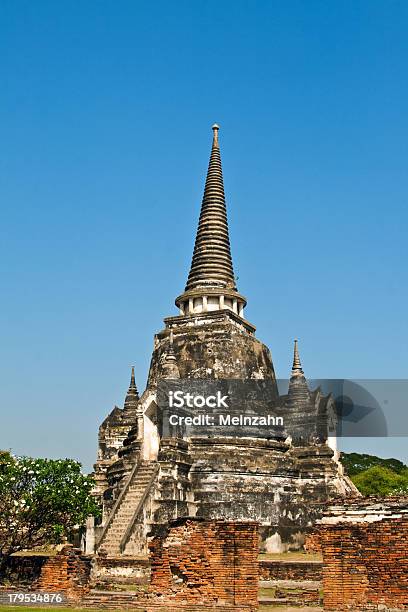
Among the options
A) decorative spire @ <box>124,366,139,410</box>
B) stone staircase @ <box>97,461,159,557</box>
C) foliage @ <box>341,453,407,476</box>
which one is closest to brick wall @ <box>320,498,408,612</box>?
stone staircase @ <box>97,461,159,557</box>

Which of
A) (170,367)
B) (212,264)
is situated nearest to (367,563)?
(170,367)

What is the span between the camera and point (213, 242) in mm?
40625

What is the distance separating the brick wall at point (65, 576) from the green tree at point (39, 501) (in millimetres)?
4641

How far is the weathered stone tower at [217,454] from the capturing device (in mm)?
29797

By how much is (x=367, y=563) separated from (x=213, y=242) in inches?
1138

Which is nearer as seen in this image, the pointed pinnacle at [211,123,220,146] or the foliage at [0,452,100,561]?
the foliage at [0,452,100,561]

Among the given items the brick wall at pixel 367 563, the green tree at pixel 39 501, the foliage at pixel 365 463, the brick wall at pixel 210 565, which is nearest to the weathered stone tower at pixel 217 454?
the green tree at pixel 39 501

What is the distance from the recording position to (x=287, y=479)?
33.0 meters

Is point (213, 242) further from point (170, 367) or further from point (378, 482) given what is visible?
point (378, 482)

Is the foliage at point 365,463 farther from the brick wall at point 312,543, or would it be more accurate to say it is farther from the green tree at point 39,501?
the green tree at point 39,501

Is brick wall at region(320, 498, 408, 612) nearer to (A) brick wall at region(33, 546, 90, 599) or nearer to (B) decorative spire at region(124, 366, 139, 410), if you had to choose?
(A) brick wall at region(33, 546, 90, 599)

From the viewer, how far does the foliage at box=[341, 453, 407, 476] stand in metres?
77.9

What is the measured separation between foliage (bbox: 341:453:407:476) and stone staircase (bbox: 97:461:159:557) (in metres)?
49.7

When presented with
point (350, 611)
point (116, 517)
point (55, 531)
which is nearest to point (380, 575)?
point (350, 611)
